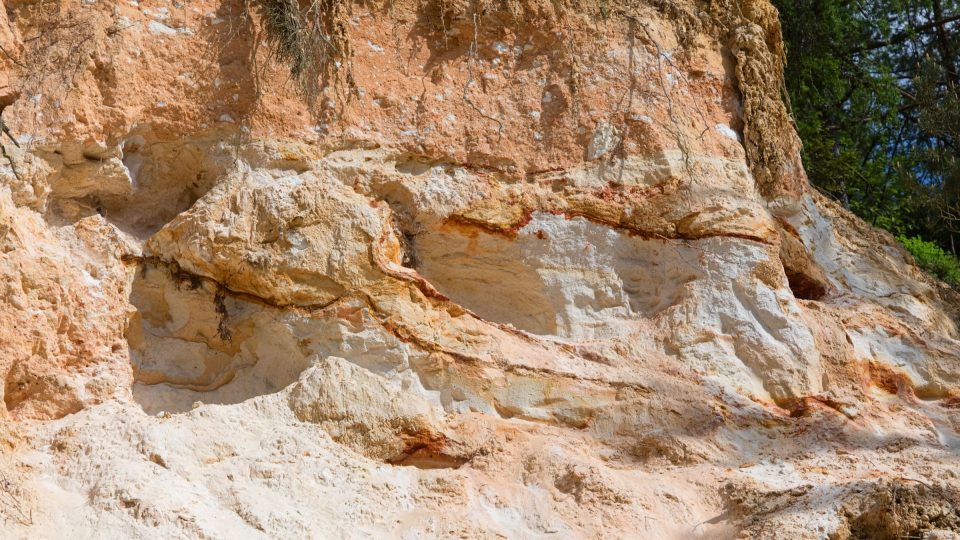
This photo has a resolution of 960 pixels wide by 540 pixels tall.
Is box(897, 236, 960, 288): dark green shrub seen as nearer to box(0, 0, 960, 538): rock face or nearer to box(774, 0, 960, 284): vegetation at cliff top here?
box(774, 0, 960, 284): vegetation at cliff top

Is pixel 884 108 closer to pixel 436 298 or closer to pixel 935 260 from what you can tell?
pixel 935 260

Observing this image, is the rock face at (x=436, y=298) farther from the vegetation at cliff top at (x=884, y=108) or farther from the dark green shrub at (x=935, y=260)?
the vegetation at cliff top at (x=884, y=108)

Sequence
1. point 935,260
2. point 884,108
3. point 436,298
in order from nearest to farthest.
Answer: point 436,298 → point 935,260 → point 884,108

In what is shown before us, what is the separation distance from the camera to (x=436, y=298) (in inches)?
201

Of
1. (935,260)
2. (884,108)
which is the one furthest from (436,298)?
(884,108)

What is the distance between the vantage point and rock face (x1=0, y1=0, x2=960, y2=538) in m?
4.41

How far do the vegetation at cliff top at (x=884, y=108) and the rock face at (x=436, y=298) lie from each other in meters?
3.25

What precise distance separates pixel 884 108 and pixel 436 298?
6627 millimetres

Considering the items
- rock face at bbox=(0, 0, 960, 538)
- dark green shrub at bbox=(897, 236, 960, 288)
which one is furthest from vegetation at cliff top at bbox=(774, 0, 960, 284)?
rock face at bbox=(0, 0, 960, 538)

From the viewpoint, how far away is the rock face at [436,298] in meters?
4.41

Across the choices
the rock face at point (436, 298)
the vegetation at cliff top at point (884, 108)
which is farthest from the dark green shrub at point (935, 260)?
the rock face at point (436, 298)

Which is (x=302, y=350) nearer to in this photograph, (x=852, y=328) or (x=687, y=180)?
(x=687, y=180)

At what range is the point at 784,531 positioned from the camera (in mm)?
4191

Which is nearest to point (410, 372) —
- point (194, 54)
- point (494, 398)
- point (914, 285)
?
point (494, 398)
